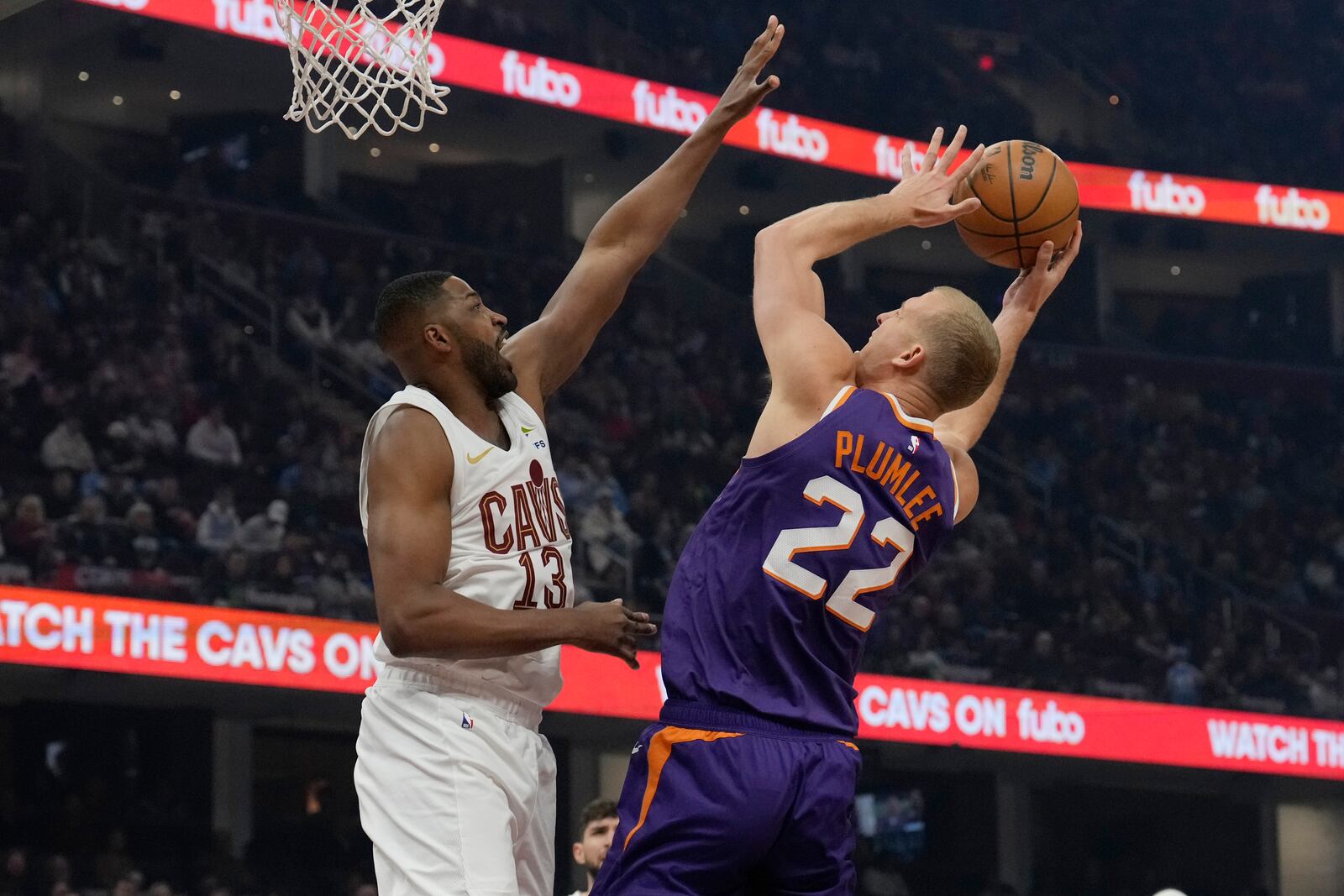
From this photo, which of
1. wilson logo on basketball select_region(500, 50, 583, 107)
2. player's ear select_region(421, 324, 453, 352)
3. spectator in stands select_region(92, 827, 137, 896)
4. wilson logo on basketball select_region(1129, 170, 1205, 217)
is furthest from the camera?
wilson logo on basketball select_region(1129, 170, 1205, 217)

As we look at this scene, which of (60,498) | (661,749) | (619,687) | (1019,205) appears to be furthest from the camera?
(619,687)

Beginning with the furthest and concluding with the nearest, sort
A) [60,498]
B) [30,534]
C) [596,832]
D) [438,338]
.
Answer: [60,498], [30,534], [596,832], [438,338]

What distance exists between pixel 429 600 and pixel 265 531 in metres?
9.57

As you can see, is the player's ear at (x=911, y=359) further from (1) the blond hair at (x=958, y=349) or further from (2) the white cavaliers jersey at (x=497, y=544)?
(2) the white cavaliers jersey at (x=497, y=544)

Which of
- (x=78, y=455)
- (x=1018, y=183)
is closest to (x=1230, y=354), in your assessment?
(x=78, y=455)

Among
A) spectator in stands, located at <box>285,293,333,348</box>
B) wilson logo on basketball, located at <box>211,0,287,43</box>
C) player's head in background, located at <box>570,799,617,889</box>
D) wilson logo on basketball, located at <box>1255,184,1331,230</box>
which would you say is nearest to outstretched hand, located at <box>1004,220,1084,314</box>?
player's head in background, located at <box>570,799,617,889</box>

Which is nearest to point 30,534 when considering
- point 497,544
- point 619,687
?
point 619,687

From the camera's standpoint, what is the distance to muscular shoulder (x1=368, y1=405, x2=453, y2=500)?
3453 millimetres

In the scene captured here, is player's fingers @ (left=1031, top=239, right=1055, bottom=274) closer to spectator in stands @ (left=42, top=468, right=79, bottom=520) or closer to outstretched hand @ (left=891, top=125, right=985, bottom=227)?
outstretched hand @ (left=891, top=125, right=985, bottom=227)

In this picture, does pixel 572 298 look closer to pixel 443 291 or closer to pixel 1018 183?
pixel 443 291

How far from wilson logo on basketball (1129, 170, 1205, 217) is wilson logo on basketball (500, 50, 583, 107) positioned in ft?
21.6

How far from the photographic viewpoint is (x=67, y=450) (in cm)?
1245

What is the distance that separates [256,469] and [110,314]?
1.96 m

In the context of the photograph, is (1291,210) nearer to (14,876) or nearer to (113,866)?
(113,866)
